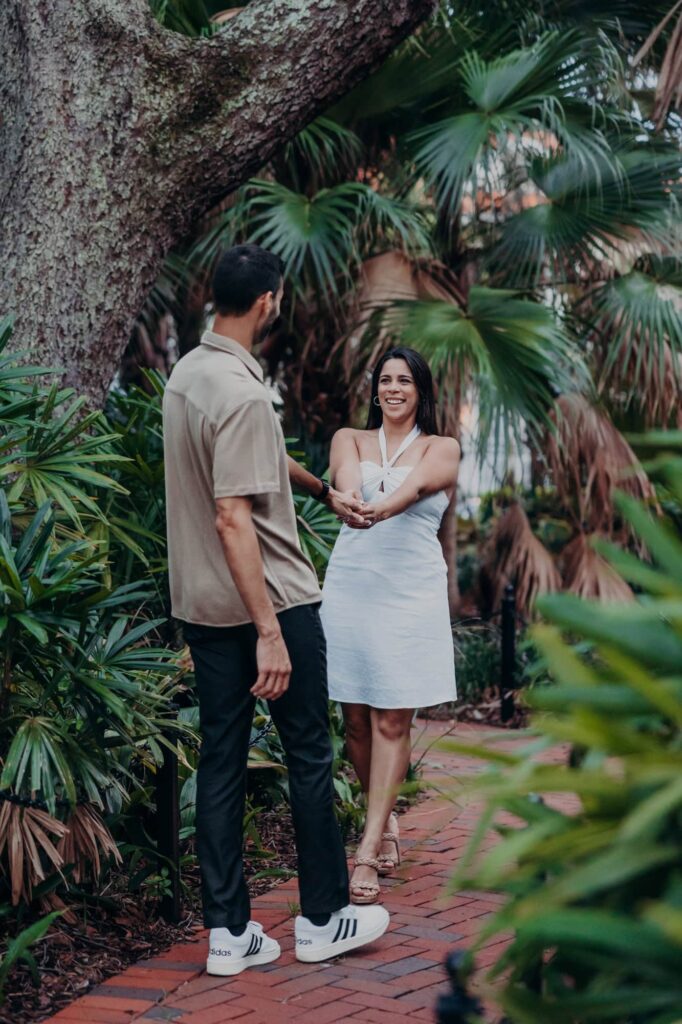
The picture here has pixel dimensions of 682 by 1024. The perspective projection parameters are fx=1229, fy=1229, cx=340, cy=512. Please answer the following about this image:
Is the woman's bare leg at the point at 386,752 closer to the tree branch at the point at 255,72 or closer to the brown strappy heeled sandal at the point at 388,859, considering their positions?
the brown strappy heeled sandal at the point at 388,859

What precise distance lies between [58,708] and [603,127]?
6321 mm

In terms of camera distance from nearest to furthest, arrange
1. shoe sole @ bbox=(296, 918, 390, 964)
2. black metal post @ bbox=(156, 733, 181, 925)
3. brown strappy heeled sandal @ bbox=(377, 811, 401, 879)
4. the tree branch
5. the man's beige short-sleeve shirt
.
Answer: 1. the man's beige short-sleeve shirt
2. shoe sole @ bbox=(296, 918, 390, 964)
3. black metal post @ bbox=(156, 733, 181, 925)
4. brown strappy heeled sandal @ bbox=(377, 811, 401, 879)
5. the tree branch

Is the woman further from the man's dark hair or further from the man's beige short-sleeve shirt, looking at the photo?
the man's dark hair

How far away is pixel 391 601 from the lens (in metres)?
4.54

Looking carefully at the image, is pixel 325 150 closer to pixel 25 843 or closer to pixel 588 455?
pixel 588 455

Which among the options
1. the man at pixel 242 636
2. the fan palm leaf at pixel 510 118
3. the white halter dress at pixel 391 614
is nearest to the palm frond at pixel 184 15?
the fan palm leaf at pixel 510 118

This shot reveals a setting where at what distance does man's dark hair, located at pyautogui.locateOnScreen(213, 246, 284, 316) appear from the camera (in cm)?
358

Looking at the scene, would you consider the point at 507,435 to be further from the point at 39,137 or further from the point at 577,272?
the point at 39,137

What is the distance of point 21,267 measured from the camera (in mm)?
5211

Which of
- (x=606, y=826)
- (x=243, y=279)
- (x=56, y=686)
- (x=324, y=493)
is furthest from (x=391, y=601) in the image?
(x=606, y=826)

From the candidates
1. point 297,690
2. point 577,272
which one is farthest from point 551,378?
point 297,690

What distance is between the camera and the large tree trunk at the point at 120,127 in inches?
205

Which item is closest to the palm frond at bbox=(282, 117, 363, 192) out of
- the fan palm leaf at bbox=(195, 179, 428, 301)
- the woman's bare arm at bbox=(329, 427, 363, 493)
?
the fan palm leaf at bbox=(195, 179, 428, 301)

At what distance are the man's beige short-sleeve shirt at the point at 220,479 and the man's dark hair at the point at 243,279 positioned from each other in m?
0.11
